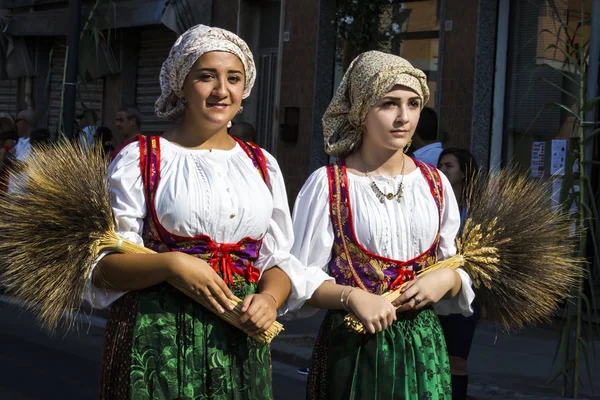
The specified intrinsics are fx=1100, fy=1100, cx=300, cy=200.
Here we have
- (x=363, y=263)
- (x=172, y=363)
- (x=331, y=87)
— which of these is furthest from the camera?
(x=331, y=87)

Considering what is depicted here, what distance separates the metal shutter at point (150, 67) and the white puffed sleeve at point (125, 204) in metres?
14.3

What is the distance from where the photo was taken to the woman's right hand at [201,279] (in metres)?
3.40

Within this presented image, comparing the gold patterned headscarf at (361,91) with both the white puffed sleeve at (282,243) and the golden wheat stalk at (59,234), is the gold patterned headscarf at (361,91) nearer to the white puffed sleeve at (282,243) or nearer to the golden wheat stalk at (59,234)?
the white puffed sleeve at (282,243)

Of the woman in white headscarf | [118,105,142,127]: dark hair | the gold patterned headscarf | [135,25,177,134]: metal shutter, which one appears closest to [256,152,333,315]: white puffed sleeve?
the woman in white headscarf

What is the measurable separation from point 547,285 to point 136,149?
69.2 inches

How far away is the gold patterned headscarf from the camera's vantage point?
13.4 feet

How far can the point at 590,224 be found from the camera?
662 centimetres

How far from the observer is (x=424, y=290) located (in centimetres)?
395

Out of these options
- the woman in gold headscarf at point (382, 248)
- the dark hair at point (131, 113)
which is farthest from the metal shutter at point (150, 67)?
the woman in gold headscarf at point (382, 248)

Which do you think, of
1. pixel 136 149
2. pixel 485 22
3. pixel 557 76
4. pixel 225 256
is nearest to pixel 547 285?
pixel 225 256

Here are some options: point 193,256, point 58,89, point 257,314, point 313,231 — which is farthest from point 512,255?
point 58,89

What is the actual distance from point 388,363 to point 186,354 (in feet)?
2.74

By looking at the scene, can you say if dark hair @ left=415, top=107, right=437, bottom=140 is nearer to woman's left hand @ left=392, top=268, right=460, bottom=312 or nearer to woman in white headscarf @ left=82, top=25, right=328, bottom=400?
woman's left hand @ left=392, top=268, right=460, bottom=312

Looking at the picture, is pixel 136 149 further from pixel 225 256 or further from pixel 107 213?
pixel 225 256
